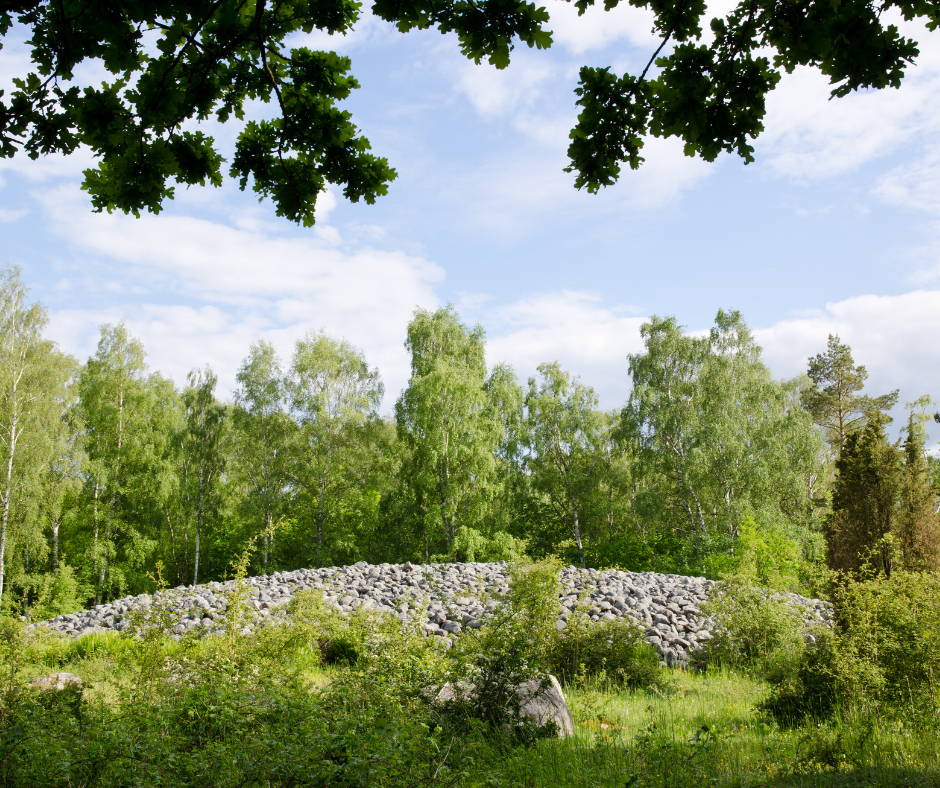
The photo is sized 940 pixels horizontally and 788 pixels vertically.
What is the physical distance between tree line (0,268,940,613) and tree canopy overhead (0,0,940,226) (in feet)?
46.9

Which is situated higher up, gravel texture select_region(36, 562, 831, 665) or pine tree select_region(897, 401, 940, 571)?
pine tree select_region(897, 401, 940, 571)

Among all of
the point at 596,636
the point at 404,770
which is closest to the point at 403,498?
the point at 596,636

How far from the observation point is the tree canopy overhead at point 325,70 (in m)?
2.42

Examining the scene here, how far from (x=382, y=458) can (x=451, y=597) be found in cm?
1262

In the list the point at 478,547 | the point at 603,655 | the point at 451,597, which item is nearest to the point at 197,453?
the point at 478,547

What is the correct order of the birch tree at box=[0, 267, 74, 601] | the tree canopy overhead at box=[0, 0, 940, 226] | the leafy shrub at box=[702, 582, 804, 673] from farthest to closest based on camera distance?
the birch tree at box=[0, 267, 74, 601] → the leafy shrub at box=[702, 582, 804, 673] → the tree canopy overhead at box=[0, 0, 940, 226]

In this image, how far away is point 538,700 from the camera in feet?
16.6

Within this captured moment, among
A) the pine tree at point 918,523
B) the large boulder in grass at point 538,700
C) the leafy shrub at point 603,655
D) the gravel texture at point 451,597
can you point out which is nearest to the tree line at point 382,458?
the gravel texture at point 451,597

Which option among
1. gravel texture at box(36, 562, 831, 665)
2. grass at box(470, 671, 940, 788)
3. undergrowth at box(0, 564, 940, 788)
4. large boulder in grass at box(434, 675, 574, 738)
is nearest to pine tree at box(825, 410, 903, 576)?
gravel texture at box(36, 562, 831, 665)

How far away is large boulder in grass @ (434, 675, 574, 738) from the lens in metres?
4.86

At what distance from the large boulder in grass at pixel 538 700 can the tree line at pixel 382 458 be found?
1127 cm

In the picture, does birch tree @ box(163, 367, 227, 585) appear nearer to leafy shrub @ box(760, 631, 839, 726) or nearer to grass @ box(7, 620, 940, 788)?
grass @ box(7, 620, 940, 788)

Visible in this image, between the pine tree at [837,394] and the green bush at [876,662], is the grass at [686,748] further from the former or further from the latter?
the pine tree at [837,394]

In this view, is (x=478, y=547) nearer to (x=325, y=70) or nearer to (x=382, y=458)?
(x=382, y=458)
